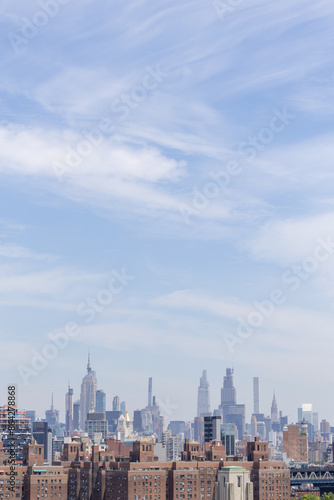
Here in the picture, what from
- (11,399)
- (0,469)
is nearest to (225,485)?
(0,469)

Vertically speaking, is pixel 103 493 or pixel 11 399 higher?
pixel 11 399

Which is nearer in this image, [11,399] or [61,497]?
[11,399]

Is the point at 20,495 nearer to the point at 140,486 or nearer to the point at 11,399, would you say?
the point at 140,486

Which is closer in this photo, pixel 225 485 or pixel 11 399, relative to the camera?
pixel 11 399

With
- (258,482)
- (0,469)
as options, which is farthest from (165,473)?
(0,469)

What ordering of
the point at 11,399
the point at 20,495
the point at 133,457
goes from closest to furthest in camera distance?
1. the point at 11,399
2. the point at 20,495
3. the point at 133,457

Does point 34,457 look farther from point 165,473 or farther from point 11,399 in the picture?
point 11,399

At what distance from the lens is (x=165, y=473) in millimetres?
191375

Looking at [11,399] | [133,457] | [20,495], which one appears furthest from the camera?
[133,457]

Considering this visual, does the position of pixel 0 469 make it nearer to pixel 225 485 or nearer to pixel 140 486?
pixel 140 486

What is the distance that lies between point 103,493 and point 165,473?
1473 centimetres

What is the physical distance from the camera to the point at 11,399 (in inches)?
2660

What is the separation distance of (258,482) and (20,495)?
170 ft

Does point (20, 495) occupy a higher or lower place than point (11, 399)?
lower
